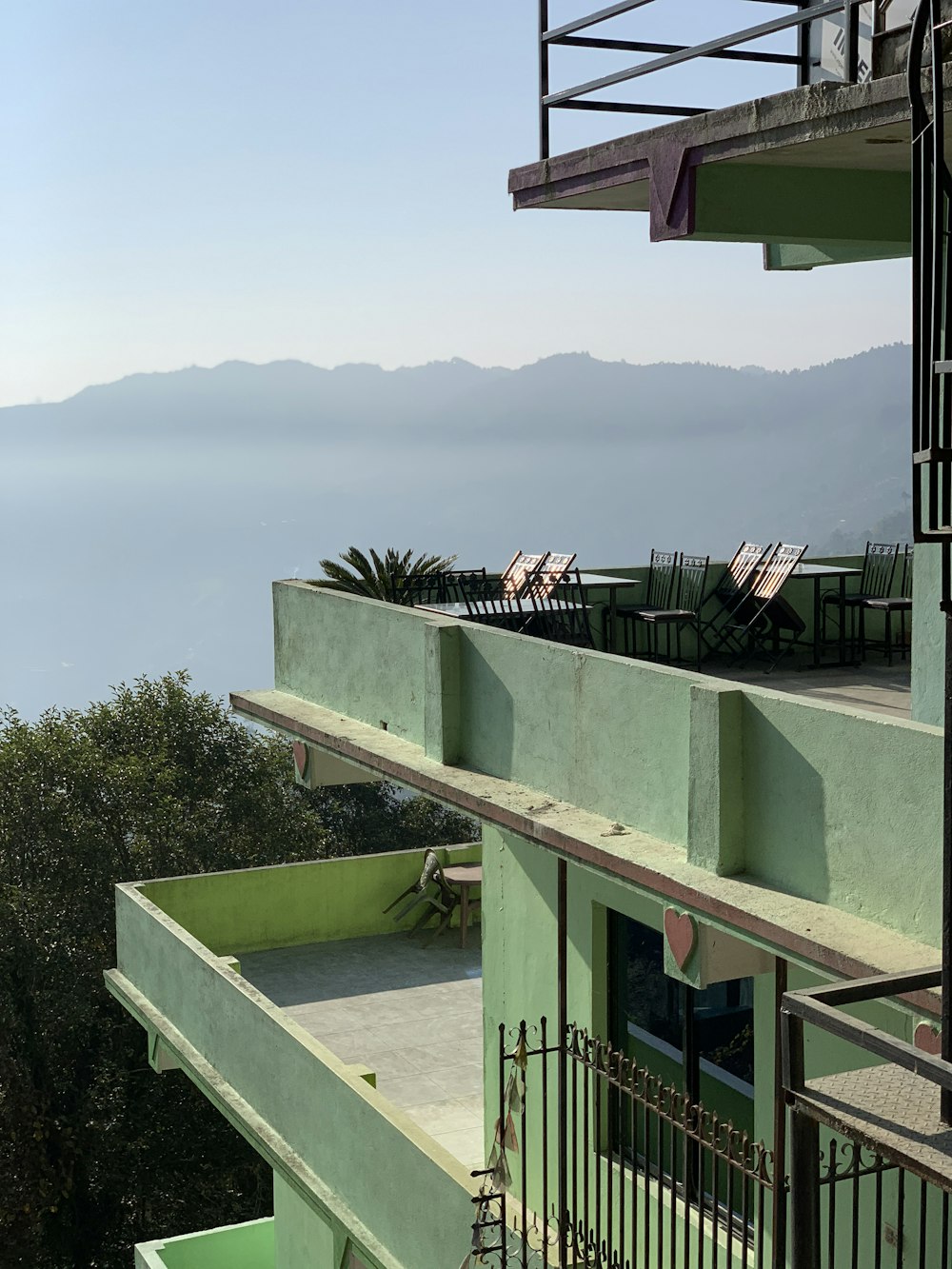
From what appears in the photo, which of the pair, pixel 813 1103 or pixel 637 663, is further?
pixel 637 663

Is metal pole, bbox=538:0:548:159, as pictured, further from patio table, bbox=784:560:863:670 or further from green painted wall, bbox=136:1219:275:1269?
green painted wall, bbox=136:1219:275:1269

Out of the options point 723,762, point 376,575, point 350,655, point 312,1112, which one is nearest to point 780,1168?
point 723,762

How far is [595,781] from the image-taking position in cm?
998

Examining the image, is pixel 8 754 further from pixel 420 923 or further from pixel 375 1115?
pixel 375 1115

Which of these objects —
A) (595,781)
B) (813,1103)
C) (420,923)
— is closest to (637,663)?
(595,781)

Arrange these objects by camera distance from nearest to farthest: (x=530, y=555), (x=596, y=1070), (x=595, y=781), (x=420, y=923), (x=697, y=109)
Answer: (x=596, y=1070) → (x=697, y=109) → (x=595, y=781) → (x=530, y=555) → (x=420, y=923)

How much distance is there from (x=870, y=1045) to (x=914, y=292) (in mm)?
2130

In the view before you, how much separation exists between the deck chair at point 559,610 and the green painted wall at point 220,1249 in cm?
1043

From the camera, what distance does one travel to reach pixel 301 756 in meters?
15.1

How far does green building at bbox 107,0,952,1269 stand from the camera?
7168 mm

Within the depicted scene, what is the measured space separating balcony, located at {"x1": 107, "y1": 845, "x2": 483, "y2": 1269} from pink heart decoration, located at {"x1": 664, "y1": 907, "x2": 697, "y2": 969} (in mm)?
2695

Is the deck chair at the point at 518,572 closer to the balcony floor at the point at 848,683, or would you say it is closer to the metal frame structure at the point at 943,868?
the balcony floor at the point at 848,683

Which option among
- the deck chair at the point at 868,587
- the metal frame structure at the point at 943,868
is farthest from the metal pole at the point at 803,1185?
the deck chair at the point at 868,587

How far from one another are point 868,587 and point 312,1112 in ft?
24.7
